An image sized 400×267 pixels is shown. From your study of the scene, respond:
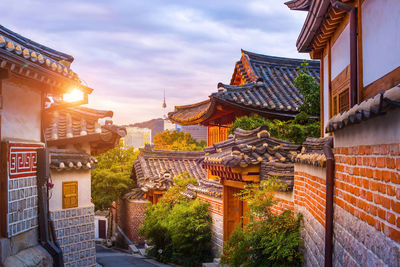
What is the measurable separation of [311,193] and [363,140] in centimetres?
259

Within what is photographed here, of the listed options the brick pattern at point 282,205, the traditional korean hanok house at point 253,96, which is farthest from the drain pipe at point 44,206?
the traditional korean hanok house at point 253,96

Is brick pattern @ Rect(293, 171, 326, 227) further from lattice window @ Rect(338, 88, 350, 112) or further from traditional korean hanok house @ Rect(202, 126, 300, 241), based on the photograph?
lattice window @ Rect(338, 88, 350, 112)

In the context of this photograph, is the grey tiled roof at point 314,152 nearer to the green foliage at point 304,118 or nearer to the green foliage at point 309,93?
the green foliage at point 304,118

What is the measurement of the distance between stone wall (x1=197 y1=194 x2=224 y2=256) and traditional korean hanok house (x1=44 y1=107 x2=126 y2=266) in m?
A: 3.55

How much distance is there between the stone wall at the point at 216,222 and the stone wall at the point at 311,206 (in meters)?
5.30

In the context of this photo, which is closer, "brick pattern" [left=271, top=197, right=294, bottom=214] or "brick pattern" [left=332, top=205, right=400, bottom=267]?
"brick pattern" [left=332, top=205, right=400, bottom=267]

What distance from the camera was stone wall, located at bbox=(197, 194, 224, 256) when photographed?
1228 centimetres

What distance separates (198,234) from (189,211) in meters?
0.86

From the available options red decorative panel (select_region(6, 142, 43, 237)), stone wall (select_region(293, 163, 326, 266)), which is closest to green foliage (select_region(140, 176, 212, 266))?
red decorative panel (select_region(6, 142, 43, 237))

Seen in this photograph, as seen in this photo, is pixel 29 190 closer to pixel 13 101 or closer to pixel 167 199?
pixel 13 101

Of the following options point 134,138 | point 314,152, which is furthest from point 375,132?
point 134,138

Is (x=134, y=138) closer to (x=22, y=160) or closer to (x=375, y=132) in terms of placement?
(x=22, y=160)

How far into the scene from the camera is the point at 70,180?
1233 centimetres

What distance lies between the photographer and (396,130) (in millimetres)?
2680
